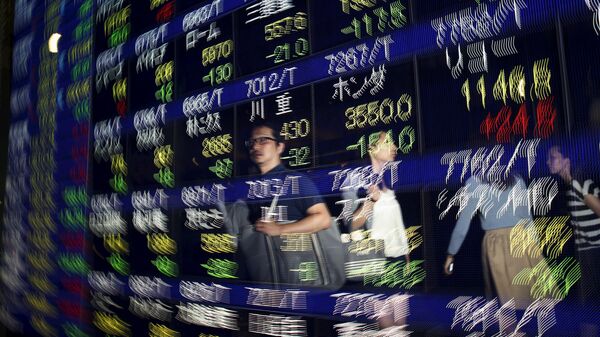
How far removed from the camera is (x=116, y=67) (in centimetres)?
183

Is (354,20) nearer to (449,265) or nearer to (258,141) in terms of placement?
(258,141)

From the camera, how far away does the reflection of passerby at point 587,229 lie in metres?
0.81

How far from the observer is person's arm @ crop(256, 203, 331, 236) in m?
1.18

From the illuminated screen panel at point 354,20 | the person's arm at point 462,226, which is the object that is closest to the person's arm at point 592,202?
the person's arm at point 462,226

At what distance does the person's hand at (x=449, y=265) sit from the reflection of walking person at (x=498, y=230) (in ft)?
0.04

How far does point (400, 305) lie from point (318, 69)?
0.54m

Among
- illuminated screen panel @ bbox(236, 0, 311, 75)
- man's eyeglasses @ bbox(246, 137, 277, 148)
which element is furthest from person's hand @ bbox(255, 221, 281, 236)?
illuminated screen panel @ bbox(236, 0, 311, 75)

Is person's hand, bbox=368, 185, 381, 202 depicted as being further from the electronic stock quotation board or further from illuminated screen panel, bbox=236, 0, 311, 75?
illuminated screen panel, bbox=236, 0, 311, 75

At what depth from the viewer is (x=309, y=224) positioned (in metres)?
1.21

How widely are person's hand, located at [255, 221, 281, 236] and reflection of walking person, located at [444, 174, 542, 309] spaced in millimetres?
438

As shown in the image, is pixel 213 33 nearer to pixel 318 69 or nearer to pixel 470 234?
pixel 318 69

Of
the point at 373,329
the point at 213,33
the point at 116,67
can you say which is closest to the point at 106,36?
the point at 116,67

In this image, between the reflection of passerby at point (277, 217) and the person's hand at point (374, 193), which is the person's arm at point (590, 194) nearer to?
the person's hand at point (374, 193)

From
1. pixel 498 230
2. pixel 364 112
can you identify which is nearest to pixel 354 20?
pixel 364 112
